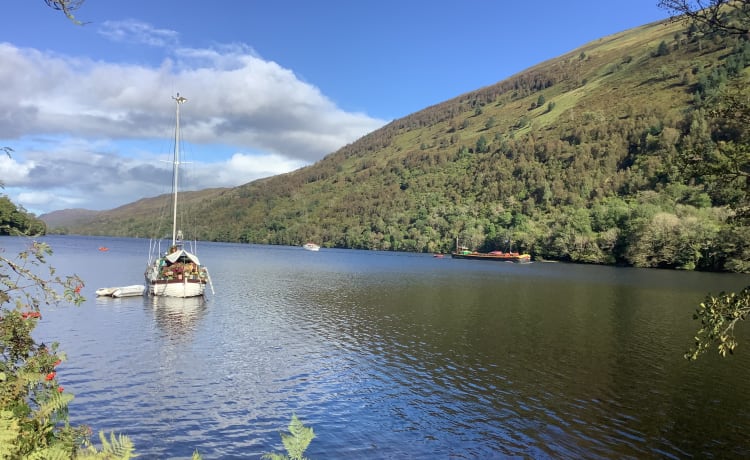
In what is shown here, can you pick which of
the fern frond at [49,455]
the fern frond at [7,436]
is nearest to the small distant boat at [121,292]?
the fern frond at [7,436]

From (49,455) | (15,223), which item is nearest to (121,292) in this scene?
(49,455)

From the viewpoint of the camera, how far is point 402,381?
22.7 metres

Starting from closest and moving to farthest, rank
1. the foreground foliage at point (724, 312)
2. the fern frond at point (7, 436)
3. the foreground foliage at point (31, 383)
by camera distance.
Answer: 1. the fern frond at point (7, 436)
2. the foreground foliage at point (31, 383)
3. the foreground foliage at point (724, 312)

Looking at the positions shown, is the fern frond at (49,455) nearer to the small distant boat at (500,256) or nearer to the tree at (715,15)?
the tree at (715,15)

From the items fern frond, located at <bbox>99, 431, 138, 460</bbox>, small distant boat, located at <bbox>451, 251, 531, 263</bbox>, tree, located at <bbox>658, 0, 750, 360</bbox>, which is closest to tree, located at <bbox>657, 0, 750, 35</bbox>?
tree, located at <bbox>658, 0, 750, 360</bbox>

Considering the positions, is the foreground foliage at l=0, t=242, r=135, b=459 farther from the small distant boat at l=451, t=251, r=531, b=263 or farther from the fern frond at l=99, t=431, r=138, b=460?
the small distant boat at l=451, t=251, r=531, b=263

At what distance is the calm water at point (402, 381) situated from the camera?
621 inches

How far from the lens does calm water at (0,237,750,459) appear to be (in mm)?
15773

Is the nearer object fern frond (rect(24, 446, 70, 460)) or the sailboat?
fern frond (rect(24, 446, 70, 460))

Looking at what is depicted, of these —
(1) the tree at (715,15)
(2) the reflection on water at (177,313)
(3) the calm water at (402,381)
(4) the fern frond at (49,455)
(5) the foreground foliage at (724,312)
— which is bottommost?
(3) the calm water at (402,381)

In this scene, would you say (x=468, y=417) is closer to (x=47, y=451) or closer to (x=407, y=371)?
(x=407, y=371)

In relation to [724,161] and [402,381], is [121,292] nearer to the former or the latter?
[402,381]

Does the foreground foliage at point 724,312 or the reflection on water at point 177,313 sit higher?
the foreground foliage at point 724,312

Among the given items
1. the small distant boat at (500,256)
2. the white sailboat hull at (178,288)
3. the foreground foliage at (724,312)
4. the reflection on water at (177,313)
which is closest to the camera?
the foreground foliage at (724,312)
